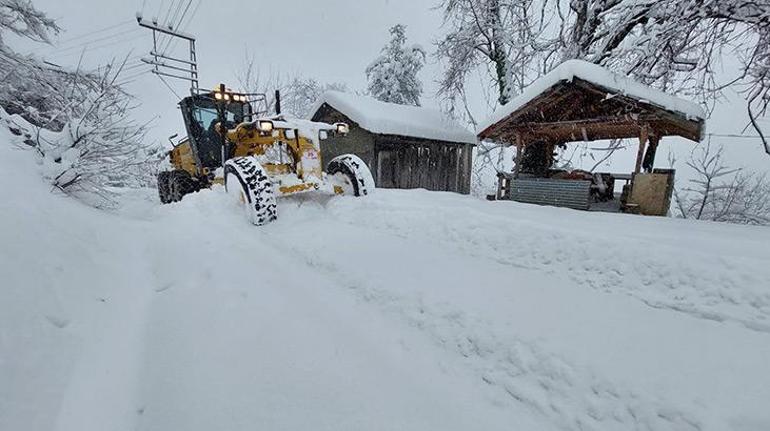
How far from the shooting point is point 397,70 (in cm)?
2128

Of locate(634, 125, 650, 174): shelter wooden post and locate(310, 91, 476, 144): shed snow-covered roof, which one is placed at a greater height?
locate(310, 91, 476, 144): shed snow-covered roof

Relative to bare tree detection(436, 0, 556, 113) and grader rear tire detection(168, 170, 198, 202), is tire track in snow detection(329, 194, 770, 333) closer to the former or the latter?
grader rear tire detection(168, 170, 198, 202)

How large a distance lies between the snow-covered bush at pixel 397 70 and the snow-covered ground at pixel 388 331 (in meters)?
19.2

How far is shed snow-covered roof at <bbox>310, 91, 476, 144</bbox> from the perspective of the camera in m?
13.0

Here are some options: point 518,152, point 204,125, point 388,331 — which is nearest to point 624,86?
point 518,152

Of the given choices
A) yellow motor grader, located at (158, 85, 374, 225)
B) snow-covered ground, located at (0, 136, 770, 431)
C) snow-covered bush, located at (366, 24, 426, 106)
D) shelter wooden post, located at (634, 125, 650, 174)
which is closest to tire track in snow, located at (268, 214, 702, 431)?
snow-covered ground, located at (0, 136, 770, 431)

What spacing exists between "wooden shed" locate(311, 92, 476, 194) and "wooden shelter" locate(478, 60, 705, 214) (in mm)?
4341

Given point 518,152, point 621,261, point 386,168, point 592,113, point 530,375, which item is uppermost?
point 592,113

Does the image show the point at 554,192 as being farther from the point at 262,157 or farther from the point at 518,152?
the point at 262,157

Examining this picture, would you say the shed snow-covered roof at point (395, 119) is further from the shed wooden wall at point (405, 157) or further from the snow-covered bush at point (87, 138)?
the snow-covered bush at point (87, 138)

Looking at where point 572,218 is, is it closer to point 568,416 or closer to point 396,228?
point 396,228

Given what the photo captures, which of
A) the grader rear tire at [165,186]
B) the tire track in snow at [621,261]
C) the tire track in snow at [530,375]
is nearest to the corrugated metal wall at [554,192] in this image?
the tire track in snow at [621,261]

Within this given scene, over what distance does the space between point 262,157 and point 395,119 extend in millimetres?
7752

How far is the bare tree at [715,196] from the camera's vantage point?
11789 millimetres
